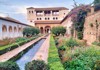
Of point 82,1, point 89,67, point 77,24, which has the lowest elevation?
point 89,67

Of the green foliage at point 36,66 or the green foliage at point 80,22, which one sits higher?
the green foliage at point 80,22

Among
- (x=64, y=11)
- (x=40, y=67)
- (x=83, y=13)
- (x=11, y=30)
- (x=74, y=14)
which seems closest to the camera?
(x=40, y=67)

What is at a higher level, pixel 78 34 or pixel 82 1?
pixel 82 1

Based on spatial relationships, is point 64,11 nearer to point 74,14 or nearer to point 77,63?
point 74,14

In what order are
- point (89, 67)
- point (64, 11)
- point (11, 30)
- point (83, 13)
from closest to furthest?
point (89, 67)
point (83, 13)
point (11, 30)
point (64, 11)

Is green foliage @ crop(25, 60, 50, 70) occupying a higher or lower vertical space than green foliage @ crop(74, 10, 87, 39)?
lower

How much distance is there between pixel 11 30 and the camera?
33938 mm

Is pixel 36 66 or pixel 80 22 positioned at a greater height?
pixel 80 22

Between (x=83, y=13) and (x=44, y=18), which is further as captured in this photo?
(x=44, y=18)

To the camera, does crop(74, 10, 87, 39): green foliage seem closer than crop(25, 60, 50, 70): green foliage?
No

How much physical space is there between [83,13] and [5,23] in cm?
1154

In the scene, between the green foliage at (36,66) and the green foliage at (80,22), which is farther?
the green foliage at (80,22)

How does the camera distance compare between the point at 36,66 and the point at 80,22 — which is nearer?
the point at 36,66

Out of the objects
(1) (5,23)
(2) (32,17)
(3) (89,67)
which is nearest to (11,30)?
(1) (5,23)
